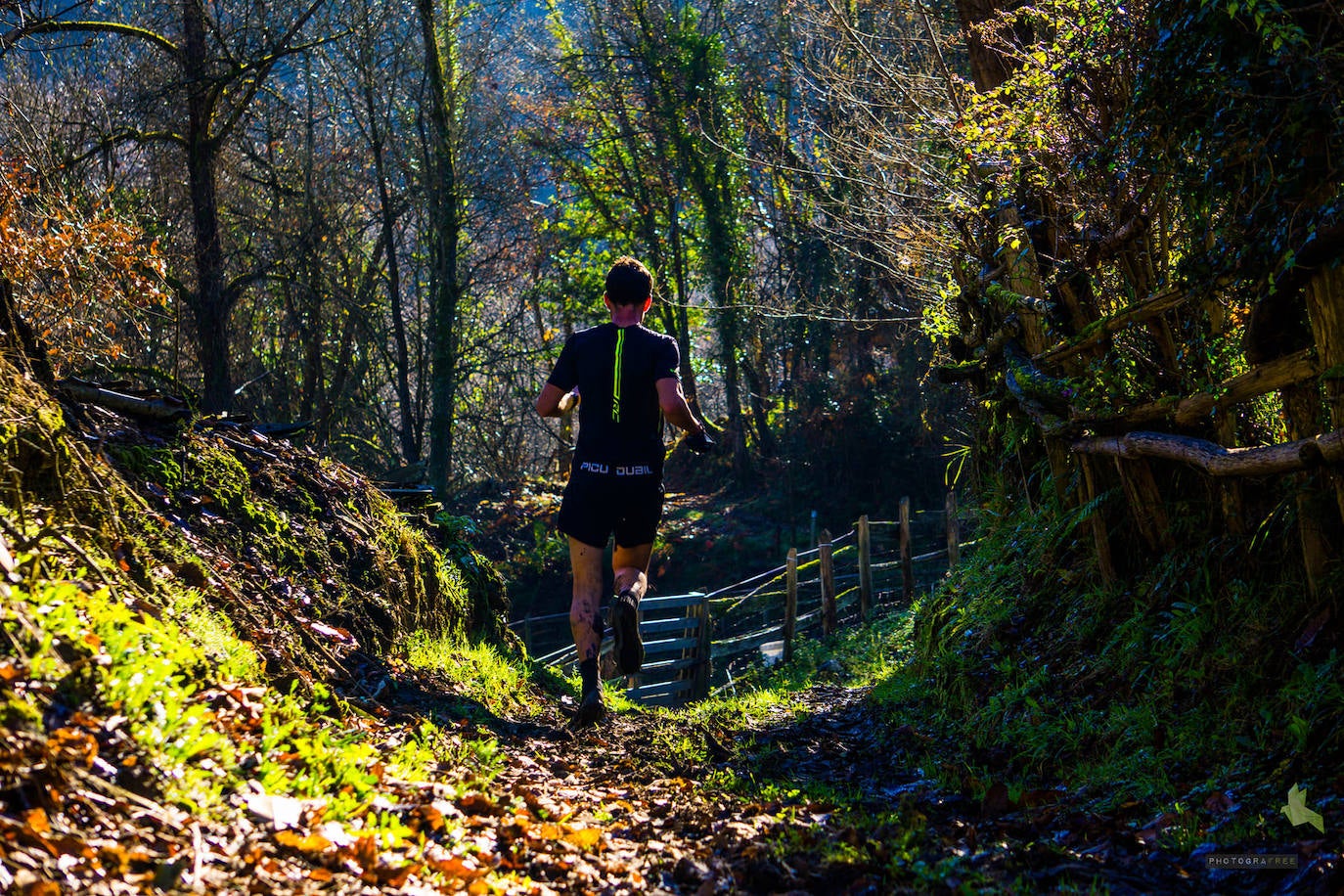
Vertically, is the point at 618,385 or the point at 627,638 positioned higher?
the point at 618,385

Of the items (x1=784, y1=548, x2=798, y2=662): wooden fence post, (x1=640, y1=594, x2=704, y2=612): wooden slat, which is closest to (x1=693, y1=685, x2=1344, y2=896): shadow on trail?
(x1=640, y1=594, x2=704, y2=612): wooden slat

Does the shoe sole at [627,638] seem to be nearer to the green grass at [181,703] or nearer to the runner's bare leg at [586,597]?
the runner's bare leg at [586,597]

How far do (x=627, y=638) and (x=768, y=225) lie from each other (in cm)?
2016

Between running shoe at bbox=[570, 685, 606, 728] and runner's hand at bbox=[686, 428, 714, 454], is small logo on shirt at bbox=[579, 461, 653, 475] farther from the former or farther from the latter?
running shoe at bbox=[570, 685, 606, 728]

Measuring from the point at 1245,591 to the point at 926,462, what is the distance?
59.7 ft

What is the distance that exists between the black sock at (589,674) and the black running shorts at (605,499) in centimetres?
64

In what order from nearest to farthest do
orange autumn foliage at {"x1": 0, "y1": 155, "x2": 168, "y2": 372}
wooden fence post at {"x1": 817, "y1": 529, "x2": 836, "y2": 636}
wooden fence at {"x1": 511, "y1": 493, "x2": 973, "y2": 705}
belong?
orange autumn foliage at {"x1": 0, "y1": 155, "x2": 168, "y2": 372}, wooden fence at {"x1": 511, "y1": 493, "x2": 973, "y2": 705}, wooden fence post at {"x1": 817, "y1": 529, "x2": 836, "y2": 636}

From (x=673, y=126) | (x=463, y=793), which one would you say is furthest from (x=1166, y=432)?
(x=673, y=126)

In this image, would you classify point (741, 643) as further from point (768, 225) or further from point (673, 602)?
point (768, 225)

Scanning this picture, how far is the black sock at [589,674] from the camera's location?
231 inches

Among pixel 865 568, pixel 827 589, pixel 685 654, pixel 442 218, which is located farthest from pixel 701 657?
pixel 442 218

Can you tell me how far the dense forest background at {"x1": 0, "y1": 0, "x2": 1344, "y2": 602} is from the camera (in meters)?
4.48

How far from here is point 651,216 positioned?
25.8 metres

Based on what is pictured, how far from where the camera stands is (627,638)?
577 cm
